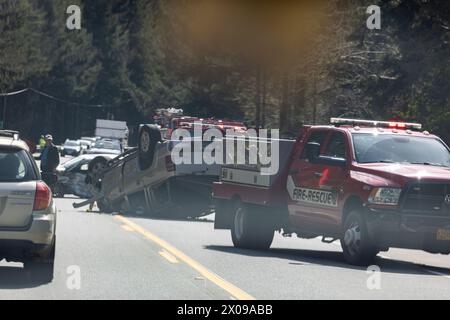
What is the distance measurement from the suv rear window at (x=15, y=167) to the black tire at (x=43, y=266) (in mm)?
856

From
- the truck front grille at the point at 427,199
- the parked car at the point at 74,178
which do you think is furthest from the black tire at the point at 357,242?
the parked car at the point at 74,178

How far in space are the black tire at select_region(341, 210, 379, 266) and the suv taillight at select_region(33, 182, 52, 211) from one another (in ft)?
15.2

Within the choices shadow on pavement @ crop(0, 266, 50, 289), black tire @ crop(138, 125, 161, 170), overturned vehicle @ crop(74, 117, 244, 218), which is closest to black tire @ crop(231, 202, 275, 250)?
shadow on pavement @ crop(0, 266, 50, 289)

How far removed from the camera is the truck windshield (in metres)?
16.8

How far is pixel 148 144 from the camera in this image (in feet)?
87.7

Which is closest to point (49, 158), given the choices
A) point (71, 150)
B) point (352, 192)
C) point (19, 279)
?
point (352, 192)

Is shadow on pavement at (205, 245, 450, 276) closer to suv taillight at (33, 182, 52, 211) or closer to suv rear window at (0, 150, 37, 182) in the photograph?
suv taillight at (33, 182, 52, 211)

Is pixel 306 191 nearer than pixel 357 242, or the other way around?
pixel 357 242

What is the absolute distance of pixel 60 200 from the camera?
34.5m

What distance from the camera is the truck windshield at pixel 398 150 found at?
1680cm

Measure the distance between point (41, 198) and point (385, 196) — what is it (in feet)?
16.2

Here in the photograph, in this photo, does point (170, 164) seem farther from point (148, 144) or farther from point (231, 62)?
point (231, 62)
